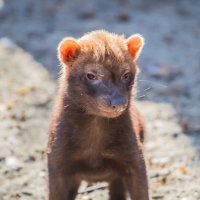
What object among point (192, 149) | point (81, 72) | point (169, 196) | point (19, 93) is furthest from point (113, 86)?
point (19, 93)

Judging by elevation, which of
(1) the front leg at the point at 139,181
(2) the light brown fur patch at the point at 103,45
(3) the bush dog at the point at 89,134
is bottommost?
(1) the front leg at the point at 139,181

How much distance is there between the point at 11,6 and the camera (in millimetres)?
9719

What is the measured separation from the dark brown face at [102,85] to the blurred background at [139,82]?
1.75ft

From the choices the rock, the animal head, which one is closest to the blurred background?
the rock

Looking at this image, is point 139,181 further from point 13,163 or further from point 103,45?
point 13,163

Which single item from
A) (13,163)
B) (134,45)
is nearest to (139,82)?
(13,163)

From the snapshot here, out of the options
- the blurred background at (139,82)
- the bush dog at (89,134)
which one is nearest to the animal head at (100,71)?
the bush dog at (89,134)

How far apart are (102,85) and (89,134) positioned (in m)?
0.51

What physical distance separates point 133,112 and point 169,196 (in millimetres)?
784

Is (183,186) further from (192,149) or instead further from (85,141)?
(85,141)

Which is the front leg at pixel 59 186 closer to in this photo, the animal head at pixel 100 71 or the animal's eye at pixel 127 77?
the animal head at pixel 100 71

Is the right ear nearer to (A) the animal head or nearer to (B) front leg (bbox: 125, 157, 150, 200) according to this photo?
(A) the animal head

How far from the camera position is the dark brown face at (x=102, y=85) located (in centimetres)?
413

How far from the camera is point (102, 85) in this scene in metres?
4.21
